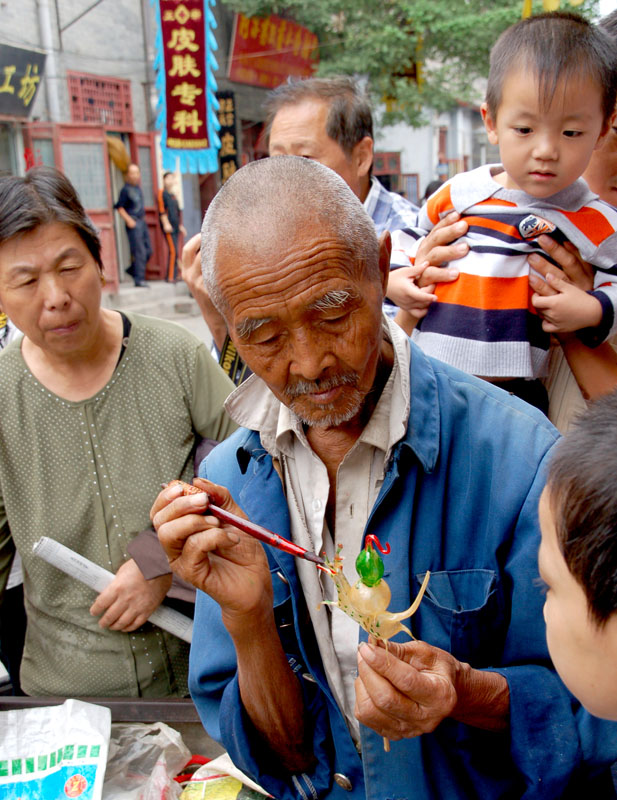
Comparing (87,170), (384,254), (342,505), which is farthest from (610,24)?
(87,170)

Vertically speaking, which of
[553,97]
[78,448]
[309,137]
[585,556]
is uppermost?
[553,97]

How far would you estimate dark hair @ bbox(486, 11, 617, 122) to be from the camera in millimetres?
1933

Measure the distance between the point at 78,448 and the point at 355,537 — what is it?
1.10m

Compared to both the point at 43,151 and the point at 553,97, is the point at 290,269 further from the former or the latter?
the point at 43,151

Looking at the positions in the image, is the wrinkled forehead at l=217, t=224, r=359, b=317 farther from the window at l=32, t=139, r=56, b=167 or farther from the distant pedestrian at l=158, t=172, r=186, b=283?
the distant pedestrian at l=158, t=172, r=186, b=283

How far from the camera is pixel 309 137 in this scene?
9.86 feet

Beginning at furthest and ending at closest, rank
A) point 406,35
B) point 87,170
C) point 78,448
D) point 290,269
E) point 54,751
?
1. point 406,35
2. point 87,170
3. point 78,448
4. point 54,751
5. point 290,269

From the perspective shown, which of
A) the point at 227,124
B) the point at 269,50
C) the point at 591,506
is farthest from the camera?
the point at 269,50

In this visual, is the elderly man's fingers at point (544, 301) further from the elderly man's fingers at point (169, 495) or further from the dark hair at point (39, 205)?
the dark hair at point (39, 205)

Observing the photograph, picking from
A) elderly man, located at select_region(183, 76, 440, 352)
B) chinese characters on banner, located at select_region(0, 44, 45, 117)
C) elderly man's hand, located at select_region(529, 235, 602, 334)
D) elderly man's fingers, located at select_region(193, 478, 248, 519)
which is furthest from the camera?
chinese characters on banner, located at select_region(0, 44, 45, 117)

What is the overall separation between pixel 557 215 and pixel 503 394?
72 cm

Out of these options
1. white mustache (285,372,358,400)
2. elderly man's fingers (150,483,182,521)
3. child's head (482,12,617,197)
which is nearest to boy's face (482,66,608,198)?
child's head (482,12,617,197)

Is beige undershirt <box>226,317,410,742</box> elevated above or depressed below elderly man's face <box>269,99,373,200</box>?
below

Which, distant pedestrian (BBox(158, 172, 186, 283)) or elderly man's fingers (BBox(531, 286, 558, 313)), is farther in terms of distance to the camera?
distant pedestrian (BBox(158, 172, 186, 283))
